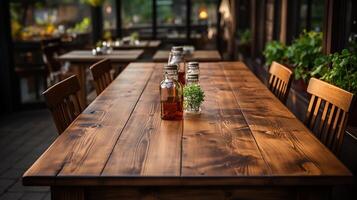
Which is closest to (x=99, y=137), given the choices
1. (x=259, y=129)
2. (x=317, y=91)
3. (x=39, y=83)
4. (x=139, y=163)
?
(x=139, y=163)

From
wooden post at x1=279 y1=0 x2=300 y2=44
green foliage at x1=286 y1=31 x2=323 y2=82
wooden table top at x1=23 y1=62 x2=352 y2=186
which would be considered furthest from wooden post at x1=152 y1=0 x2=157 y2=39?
wooden table top at x1=23 y1=62 x2=352 y2=186

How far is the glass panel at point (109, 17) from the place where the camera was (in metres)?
8.59

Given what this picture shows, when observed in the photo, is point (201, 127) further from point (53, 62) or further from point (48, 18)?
point (48, 18)

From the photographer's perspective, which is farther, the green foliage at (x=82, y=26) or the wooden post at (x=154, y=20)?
the wooden post at (x=154, y=20)

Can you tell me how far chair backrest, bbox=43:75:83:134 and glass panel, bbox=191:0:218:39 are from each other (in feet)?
21.6

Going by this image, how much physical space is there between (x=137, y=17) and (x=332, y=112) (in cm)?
720

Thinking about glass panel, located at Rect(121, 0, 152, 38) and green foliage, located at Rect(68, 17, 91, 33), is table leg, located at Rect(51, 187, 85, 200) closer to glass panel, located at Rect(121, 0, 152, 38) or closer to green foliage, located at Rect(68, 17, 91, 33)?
green foliage, located at Rect(68, 17, 91, 33)

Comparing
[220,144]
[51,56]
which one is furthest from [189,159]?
[51,56]

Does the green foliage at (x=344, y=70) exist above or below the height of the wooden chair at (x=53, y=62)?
above

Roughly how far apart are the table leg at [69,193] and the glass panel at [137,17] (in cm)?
758

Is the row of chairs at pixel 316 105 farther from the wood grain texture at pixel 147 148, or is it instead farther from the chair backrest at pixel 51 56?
the chair backrest at pixel 51 56

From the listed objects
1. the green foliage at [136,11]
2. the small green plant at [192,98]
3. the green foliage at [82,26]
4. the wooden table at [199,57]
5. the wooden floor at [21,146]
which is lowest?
the wooden floor at [21,146]

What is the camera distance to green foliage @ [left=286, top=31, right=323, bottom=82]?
3436 millimetres

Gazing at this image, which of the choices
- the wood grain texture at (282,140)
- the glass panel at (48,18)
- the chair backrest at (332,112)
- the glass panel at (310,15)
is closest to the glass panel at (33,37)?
the glass panel at (48,18)
